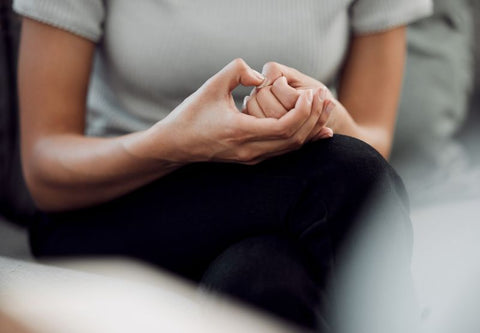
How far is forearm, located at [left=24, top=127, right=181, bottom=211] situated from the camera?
26.4 inches

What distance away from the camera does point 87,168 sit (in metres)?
0.72

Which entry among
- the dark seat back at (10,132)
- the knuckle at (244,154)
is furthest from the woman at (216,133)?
the dark seat back at (10,132)

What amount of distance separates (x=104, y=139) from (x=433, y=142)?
1.99ft

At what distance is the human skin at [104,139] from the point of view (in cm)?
59

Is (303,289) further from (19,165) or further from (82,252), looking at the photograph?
(19,165)

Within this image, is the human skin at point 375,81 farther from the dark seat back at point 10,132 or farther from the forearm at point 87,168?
the dark seat back at point 10,132

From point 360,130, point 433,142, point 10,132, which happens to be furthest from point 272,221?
point 433,142

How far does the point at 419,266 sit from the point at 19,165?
0.56 meters

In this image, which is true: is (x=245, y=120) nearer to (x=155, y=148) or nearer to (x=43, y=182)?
(x=155, y=148)

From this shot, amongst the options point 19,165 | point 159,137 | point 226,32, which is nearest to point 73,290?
point 159,137

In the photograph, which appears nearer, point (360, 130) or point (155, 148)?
point (155, 148)

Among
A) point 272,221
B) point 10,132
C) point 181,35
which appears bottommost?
point 10,132

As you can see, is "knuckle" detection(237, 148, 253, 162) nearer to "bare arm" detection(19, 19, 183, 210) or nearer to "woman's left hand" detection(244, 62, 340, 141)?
"woman's left hand" detection(244, 62, 340, 141)

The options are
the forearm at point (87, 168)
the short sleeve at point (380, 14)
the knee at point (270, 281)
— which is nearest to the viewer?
the knee at point (270, 281)
